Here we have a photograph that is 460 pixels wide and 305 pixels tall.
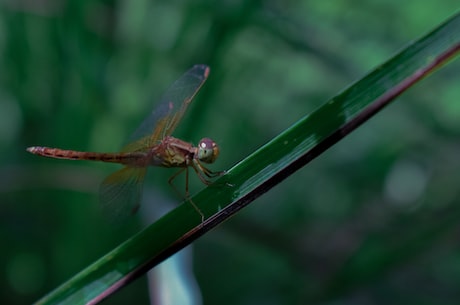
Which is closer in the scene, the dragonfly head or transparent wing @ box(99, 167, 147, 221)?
transparent wing @ box(99, 167, 147, 221)

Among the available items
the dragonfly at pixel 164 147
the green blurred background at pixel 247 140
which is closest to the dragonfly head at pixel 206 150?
the dragonfly at pixel 164 147

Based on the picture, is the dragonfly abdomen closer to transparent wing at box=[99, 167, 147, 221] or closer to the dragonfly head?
transparent wing at box=[99, 167, 147, 221]

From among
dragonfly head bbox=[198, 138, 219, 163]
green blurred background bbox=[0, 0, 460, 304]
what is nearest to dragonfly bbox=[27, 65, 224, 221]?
dragonfly head bbox=[198, 138, 219, 163]

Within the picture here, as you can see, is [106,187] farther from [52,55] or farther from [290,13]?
[290,13]

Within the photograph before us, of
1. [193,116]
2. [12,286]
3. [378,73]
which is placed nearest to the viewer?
[378,73]

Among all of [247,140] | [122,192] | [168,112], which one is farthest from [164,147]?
[247,140]

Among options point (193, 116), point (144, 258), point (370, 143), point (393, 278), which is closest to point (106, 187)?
point (144, 258)

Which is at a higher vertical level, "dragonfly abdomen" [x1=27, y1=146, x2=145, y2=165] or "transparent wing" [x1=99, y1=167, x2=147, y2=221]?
"dragonfly abdomen" [x1=27, y1=146, x2=145, y2=165]

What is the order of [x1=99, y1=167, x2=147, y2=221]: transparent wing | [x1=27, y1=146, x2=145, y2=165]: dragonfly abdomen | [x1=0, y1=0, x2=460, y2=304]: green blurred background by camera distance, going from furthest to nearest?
[x1=0, y1=0, x2=460, y2=304]: green blurred background < [x1=27, y1=146, x2=145, y2=165]: dragonfly abdomen < [x1=99, y1=167, x2=147, y2=221]: transparent wing
